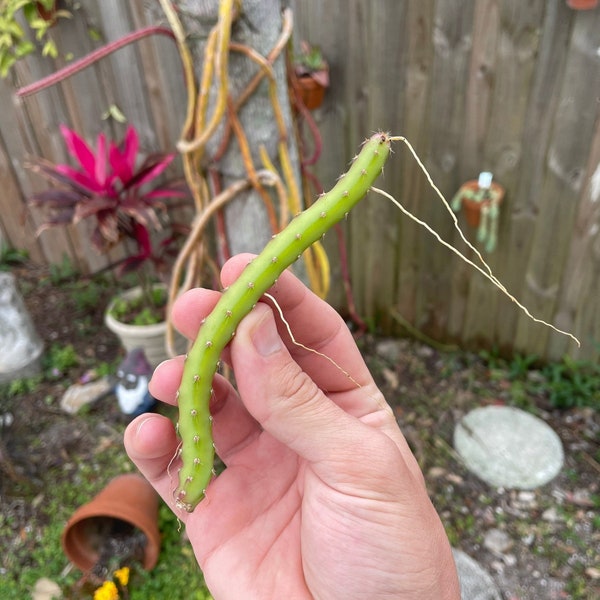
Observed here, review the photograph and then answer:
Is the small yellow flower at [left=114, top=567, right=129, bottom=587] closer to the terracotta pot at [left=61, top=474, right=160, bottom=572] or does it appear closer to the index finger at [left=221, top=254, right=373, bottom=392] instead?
the terracotta pot at [left=61, top=474, right=160, bottom=572]

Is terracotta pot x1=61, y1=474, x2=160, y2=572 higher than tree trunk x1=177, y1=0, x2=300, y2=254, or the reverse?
tree trunk x1=177, y1=0, x2=300, y2=254

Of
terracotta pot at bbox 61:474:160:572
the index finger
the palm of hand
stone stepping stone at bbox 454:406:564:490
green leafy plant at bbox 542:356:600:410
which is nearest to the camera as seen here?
the palm of hand

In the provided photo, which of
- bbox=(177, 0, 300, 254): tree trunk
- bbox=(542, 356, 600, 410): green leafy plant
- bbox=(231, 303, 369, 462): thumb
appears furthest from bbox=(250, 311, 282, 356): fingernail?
bbox=(542, 356, 600, 410): green leafy plant

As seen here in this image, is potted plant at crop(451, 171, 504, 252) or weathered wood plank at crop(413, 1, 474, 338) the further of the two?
potted plant at crop(451, 171, 504, 252)

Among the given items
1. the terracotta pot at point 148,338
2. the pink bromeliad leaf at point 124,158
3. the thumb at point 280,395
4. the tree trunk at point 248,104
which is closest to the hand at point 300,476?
the thumb at point 280,395

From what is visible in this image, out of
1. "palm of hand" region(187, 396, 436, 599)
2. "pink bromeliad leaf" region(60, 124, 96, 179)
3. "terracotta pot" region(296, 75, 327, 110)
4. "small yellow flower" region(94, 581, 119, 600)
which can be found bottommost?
"small yellow flower" region(94, 581, 119, 600)

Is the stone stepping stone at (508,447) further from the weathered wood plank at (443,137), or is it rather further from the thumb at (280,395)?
the thumb at (280,395)

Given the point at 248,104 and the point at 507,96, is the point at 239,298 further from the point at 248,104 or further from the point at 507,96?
the point at 507,96
